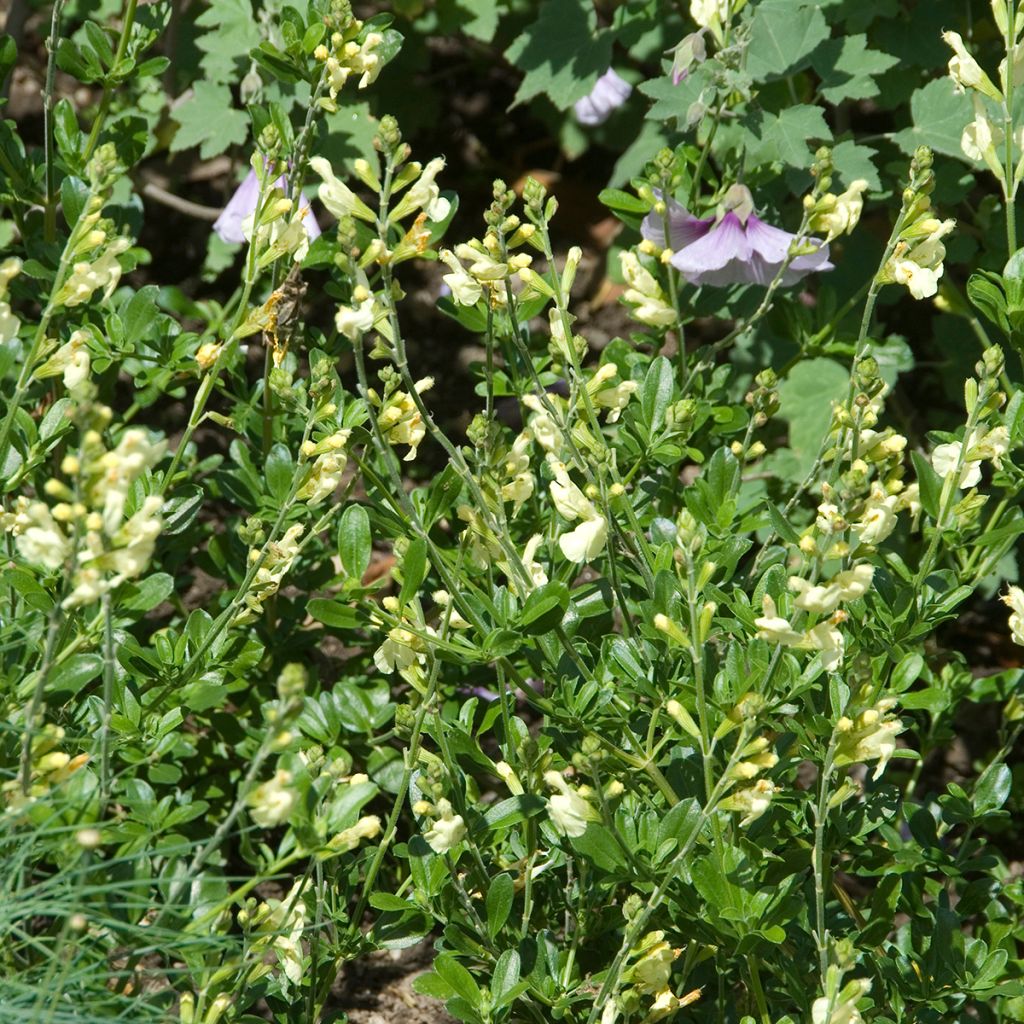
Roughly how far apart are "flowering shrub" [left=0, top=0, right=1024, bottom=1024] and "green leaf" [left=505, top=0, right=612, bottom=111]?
423mm

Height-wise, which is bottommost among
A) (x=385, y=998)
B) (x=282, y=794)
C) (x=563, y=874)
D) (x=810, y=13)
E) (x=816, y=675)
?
(x=385, y=998)

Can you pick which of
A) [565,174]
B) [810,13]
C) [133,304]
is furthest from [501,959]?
[565,174]

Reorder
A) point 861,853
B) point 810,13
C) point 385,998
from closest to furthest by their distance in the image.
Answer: point 861,853
point 385,998
point 810,13

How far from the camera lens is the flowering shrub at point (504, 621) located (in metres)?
1.35

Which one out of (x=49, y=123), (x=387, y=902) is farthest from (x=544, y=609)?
(x=49, y=123)

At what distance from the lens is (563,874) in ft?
6.07

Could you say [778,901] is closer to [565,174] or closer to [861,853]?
[861,853]

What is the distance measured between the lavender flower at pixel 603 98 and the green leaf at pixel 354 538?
1681mm

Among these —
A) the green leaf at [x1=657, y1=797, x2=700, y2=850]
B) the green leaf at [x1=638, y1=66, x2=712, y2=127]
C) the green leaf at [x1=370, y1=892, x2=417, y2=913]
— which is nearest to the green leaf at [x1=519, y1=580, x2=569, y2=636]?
the green leaf at [x1=657, y1=797, x2=700, y2=850]

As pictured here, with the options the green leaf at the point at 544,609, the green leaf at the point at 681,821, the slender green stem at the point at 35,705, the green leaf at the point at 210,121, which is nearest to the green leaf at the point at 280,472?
the green leaf at the point at 544,609

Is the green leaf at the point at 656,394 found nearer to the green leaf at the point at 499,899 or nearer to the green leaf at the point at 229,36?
the green leaf at the point at 499,899

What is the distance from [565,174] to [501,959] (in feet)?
8.33

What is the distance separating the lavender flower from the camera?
302cm

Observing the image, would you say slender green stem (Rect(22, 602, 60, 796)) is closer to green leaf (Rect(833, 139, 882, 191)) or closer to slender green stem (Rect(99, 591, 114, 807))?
slender green stem (Rect(99, 591, 114, 807))
